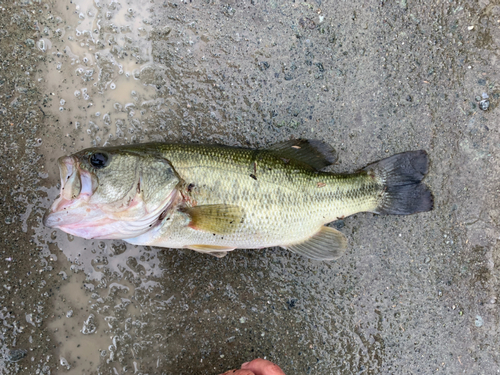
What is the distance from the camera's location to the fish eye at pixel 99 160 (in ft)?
6.85

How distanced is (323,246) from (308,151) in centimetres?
82

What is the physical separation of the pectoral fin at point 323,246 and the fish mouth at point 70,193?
1.58m

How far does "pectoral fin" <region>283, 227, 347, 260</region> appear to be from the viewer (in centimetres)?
253

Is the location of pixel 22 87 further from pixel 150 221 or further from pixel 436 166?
pixel 436 166

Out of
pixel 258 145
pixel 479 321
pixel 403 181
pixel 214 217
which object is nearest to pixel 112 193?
pixel 214 217

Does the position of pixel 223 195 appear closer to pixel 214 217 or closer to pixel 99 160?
pixel 214 217

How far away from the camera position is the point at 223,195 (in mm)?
2191

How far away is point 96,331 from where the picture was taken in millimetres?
2734

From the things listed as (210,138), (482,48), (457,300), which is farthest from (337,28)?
(457,300)

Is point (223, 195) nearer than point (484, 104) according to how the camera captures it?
Yes

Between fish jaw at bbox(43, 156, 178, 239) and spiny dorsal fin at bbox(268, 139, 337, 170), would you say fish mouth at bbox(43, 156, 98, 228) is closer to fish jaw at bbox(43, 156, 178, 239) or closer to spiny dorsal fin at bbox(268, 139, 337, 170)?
fish jaw at bbox(43, 156, 178, 239)

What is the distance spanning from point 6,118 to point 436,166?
4.03 m

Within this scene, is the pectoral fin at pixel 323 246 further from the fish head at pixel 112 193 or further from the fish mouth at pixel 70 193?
the fish mouth at pixel 70 193

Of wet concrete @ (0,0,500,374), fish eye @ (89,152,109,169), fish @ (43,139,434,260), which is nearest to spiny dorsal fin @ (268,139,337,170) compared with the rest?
fish @ (43,139,434,260)
